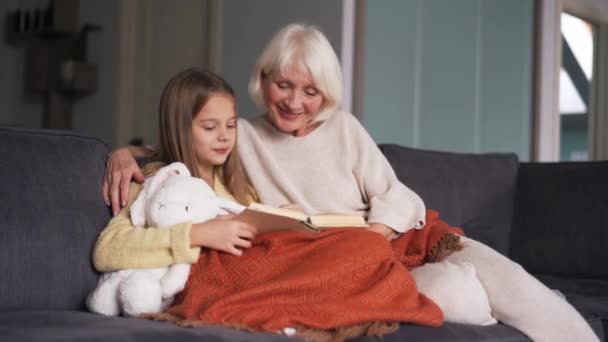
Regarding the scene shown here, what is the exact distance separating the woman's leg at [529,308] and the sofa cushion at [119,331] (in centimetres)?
17

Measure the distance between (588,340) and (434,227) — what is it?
0.52m

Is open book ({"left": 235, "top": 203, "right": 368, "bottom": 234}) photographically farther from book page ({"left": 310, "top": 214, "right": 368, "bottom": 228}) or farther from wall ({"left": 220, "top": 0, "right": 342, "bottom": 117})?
wall ({"left": 220, "top": 0, "right": 342, "bottom": 117})

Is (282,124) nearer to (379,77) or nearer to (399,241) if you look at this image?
(399,241)

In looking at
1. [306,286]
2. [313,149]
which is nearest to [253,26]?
[313,149]

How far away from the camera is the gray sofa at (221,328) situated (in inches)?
60.7

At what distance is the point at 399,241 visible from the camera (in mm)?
2207

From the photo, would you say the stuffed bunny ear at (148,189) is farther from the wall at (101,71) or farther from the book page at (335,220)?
the wall at (101,71)

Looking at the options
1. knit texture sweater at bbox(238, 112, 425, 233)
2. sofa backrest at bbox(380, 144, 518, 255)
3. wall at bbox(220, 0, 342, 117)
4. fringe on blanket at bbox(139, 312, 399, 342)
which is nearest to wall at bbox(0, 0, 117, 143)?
wall at bbox(220, 0, 342, 117)

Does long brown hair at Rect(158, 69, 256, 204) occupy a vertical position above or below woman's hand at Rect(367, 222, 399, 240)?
above

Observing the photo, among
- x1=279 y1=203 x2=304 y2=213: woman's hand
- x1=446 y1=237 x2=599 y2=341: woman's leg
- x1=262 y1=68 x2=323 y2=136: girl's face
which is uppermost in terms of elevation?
x1=262 y1=68 x2=323 y2=136: girl's face

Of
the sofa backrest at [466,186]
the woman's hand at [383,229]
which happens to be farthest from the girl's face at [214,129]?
the sofa backrest at [466,186]

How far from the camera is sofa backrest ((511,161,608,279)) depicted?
269 cm

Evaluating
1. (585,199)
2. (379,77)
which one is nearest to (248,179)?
(585,199)

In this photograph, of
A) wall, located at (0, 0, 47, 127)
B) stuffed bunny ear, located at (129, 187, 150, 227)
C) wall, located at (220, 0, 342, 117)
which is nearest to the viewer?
stuffed bunny ear, located at (129, 187, 150, 227)
